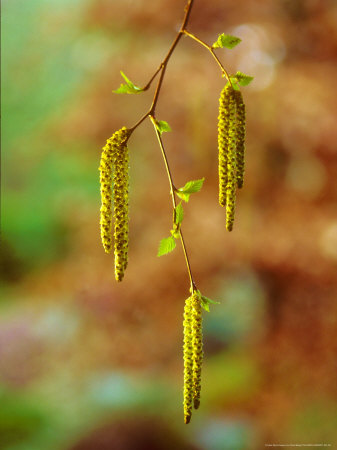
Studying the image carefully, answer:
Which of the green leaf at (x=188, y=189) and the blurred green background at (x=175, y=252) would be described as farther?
the blurred green background at (x=175, y=252)

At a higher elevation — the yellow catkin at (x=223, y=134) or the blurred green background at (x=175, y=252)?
the blurred green background at (x=175, y=252)

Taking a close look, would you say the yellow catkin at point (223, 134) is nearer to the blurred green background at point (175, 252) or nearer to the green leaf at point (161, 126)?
the green leaf at point (161, 126)

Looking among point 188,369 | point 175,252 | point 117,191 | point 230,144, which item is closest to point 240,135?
point 230,144

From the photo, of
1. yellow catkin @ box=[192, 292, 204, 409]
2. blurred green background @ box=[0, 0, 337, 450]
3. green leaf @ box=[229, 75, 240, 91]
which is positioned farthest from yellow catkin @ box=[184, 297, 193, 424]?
blurred green background @ box=[0, 0, 337, 450]

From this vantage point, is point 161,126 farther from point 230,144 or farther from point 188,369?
point 188,369

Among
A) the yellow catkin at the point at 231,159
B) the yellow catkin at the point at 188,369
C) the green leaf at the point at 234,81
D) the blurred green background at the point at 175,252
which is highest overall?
the blurred green background at the point at 175,252

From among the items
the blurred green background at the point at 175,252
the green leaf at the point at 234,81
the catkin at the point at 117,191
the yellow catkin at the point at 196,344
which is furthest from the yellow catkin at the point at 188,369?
the blurred green background at the point at 175,252

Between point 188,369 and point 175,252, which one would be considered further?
point 175,252

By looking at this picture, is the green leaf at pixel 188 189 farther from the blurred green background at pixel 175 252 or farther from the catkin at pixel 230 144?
the blurred green background at pixel 175 252
